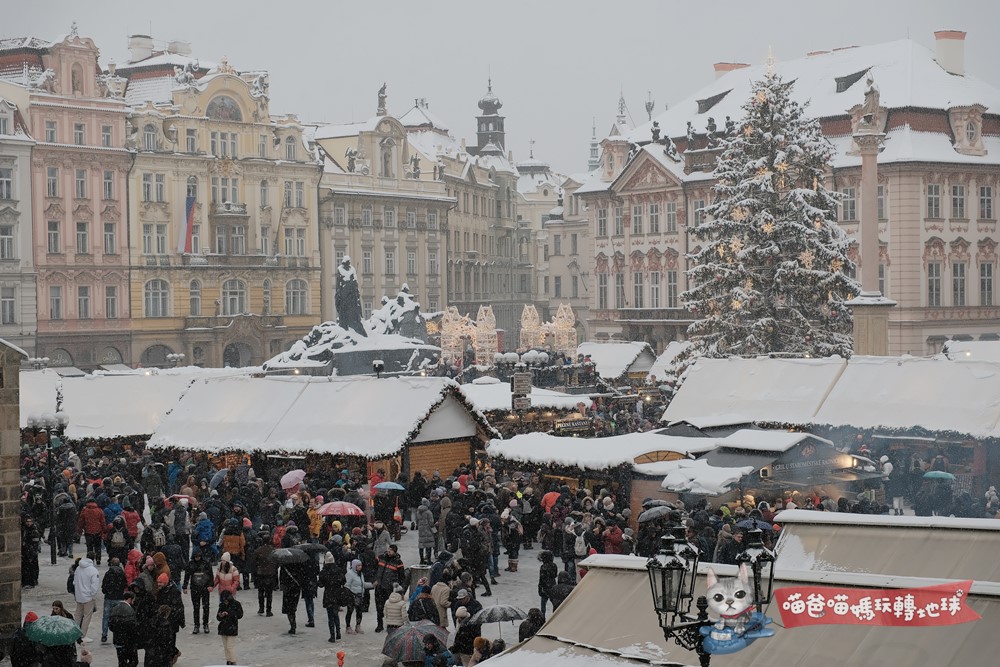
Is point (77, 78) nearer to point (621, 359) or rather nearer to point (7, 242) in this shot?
point (7, 242)

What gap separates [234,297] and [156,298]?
4.14 metres

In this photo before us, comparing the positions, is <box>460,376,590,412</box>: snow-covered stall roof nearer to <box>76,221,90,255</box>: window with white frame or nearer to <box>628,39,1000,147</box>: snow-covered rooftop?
<box>628,39,1000,147</box>: snow-covered rooftop

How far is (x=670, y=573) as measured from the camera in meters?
8.13

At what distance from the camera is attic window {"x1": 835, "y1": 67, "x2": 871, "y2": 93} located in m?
54.7

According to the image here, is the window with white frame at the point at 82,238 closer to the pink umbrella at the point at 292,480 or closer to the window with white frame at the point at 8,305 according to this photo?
the window with white frame at the point at 8,305

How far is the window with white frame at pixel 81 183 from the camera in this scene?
61.1m

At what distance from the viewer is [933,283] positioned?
5306cm

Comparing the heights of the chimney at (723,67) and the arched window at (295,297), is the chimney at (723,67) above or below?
above

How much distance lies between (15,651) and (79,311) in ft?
160

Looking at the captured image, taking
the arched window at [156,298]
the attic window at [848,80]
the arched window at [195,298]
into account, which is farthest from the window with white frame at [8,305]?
the attic window at [848,80]

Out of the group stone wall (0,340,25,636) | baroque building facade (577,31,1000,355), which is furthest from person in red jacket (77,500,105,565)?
baroque building facade (577,31,1000,355)

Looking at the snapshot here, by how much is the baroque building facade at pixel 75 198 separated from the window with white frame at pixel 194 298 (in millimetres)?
3112

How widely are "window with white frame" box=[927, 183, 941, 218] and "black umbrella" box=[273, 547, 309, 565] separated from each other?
39721mm

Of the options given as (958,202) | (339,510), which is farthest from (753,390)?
(958,202)
